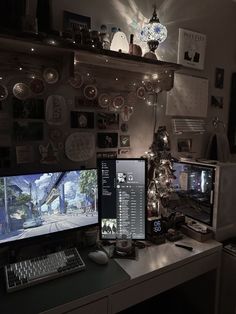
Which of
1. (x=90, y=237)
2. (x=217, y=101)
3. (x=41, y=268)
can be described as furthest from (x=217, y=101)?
(x=41, y=268)

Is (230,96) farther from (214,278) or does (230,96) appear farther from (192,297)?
(192,297)

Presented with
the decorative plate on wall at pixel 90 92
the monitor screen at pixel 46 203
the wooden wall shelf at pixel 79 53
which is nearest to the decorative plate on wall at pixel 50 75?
the wooden wall shelf at pixel 79 53

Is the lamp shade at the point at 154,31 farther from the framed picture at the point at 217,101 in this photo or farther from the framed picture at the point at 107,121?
the framed picture at the point at 217,101

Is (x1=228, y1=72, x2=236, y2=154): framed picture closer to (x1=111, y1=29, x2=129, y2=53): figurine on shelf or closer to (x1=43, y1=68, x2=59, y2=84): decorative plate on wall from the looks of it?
(x1=111, y1=29, x2=129, y2=53): figurine on shelf

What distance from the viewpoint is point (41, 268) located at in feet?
3.75

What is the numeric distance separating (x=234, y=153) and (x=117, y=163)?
1.35 meters

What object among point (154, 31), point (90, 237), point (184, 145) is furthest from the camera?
point (184, 145)

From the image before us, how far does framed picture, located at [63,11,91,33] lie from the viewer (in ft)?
4.52

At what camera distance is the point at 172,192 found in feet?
5.81

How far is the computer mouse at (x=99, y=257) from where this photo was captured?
4.06 feet

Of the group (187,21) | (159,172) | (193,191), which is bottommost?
(193,191)

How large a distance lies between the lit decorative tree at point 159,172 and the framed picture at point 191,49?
619 mm

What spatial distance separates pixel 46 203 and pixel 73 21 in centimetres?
101

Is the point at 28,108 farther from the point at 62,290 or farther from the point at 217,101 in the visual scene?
the point at 217,101
